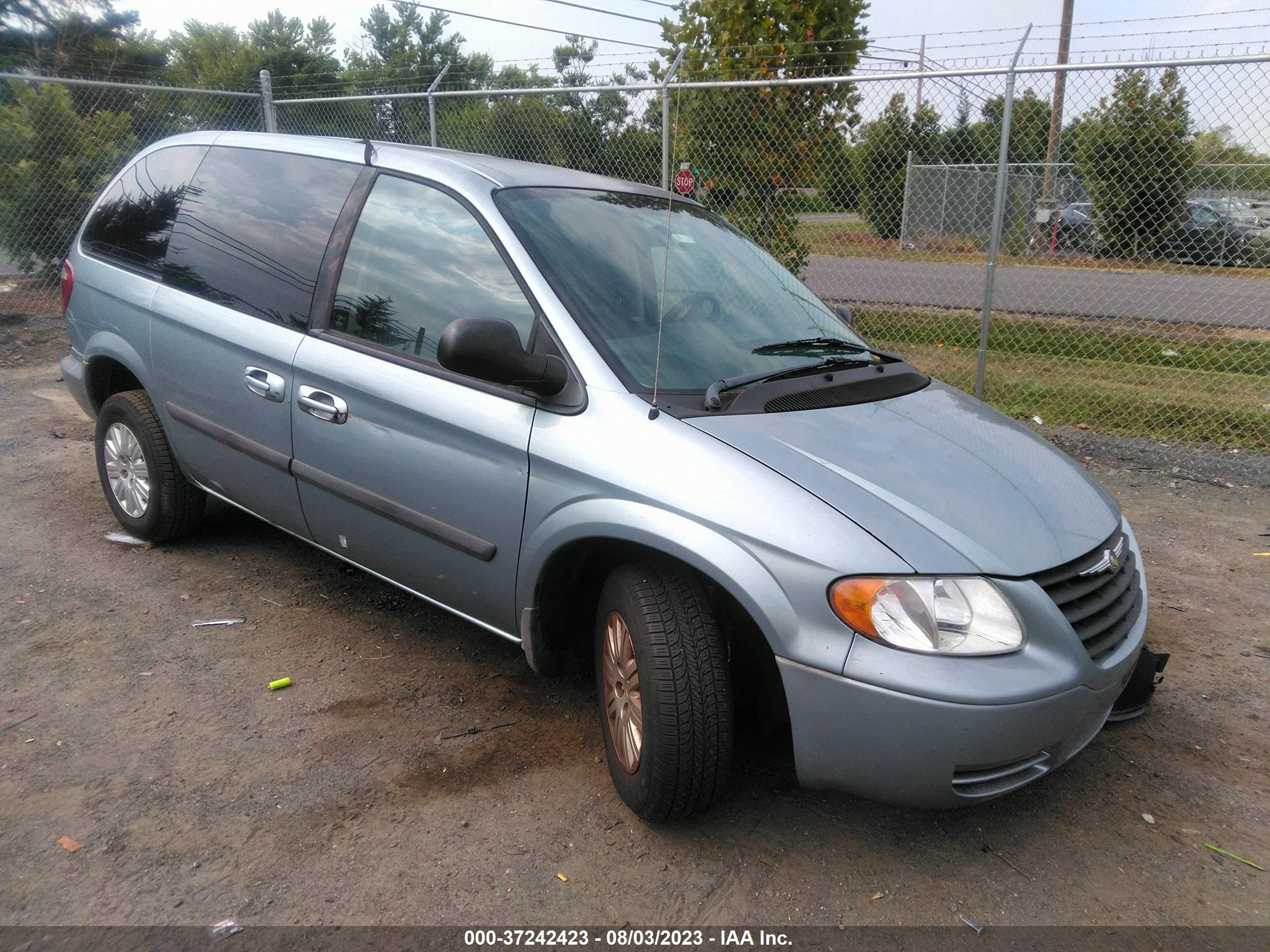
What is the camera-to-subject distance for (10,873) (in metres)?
2.48

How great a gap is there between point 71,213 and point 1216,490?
11.5m

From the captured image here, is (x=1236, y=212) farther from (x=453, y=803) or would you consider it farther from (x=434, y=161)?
(x=453, y=803)

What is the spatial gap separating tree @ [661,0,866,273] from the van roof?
13.4 feet

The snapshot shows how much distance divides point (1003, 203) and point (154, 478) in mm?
5261

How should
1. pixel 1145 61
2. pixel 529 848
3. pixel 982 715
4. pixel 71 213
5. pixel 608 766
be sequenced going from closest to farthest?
1. pixel 982 715
2. pixel 529 848
3. pixel 608 766
4. pixel 1145 61
5. pixel 71 213

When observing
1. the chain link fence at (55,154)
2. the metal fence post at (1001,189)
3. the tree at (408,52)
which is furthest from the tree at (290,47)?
the metal fence post at (1001,189)

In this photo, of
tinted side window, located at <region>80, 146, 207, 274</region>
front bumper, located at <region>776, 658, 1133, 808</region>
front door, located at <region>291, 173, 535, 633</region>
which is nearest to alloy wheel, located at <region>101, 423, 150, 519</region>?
tinted side window, located at <region>80, 146, 207, 274</region>

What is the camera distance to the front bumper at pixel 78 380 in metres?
4.73

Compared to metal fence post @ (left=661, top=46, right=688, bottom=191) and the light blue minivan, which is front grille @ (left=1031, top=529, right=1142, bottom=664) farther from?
metal fence post @ (left=661, top=46, right=688, bottom=191)

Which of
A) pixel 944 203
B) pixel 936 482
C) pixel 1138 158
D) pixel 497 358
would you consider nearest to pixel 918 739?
pixel 936 482

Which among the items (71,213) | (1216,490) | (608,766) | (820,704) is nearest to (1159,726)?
(820,704)

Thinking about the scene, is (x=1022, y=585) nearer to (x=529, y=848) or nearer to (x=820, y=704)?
(x=820, y=704)

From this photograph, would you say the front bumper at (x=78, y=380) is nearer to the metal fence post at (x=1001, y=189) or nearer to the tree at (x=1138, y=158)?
the metal fence post at (x=1001, y=189)

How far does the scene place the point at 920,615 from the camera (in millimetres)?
2324
